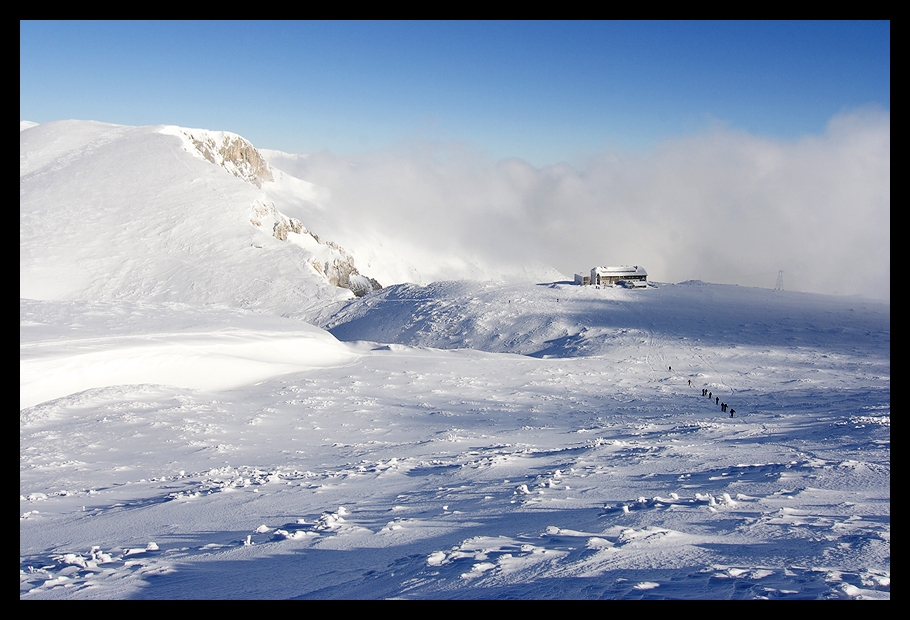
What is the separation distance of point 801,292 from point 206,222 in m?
52.1

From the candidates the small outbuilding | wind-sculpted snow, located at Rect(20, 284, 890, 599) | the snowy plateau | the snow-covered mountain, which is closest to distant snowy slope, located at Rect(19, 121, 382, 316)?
the snow-covered mountain

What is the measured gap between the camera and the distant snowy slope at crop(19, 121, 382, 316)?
48.0 meters

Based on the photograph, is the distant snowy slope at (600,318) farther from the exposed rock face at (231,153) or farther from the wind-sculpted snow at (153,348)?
the exposed rock face at (231,153)

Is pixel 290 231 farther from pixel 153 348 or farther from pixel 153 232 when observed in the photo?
pixel 153 348

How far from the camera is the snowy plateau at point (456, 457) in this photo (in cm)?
528

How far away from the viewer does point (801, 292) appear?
163 feet

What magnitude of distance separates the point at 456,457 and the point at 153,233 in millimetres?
51446

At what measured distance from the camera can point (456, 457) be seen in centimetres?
1070

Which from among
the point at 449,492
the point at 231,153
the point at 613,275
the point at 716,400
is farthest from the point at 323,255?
the point at 449,492

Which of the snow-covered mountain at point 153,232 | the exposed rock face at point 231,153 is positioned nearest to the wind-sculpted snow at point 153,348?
the snow-covered mountain at point 153,232

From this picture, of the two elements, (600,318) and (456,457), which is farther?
(600,318)

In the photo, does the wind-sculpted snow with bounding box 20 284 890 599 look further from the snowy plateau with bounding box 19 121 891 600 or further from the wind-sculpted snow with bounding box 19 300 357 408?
the wind-sculpted snow with bounding box 19 300 357 408

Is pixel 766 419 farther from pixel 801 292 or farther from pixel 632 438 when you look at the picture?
pixel 801 292

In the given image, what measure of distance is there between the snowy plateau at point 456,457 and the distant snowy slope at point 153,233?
64.4 ft
